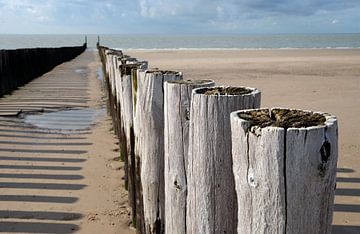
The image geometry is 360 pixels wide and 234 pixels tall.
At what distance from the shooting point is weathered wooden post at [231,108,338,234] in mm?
1612

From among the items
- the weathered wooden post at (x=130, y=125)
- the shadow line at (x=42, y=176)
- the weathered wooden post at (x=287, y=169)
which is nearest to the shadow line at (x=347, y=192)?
the weathered wooden post at (x=130, y=125)

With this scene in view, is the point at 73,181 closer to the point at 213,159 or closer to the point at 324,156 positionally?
the point at 213,159

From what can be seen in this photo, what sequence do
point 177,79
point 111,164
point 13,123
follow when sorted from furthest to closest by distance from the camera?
point 13,123 → point 111,164 → point 177,79

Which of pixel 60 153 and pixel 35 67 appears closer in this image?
pixel 60 153

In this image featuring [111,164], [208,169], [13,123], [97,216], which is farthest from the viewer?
[13,123]

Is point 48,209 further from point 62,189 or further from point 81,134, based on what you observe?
point 81,134

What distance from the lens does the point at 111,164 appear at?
5766 mm

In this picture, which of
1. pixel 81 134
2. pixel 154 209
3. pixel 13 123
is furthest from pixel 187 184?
pixel 13 123

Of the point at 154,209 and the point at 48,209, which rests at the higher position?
the point at 154,209

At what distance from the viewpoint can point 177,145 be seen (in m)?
2.47

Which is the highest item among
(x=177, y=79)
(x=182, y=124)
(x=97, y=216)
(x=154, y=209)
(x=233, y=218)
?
(x=177, y=79)

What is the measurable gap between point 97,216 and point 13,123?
15.4ft

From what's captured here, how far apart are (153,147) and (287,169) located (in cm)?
147

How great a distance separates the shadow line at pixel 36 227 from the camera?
3.77m
